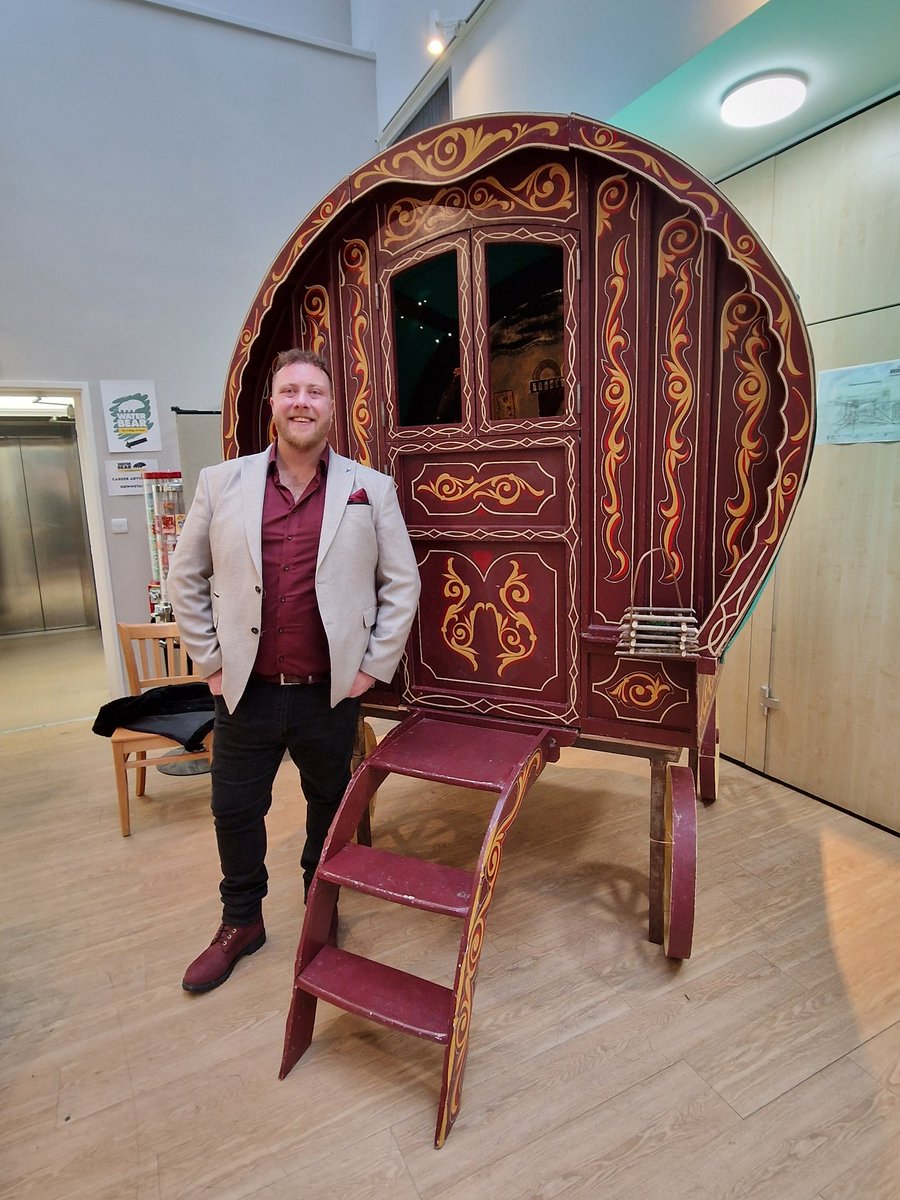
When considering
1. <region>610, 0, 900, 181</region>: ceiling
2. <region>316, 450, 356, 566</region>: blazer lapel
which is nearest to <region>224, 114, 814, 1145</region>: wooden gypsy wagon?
<region>316, 450, 356, 566</region>: blazer lapel

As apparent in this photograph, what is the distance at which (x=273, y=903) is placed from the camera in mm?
2404

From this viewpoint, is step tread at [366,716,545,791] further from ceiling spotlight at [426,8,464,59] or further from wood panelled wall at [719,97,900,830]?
ceiling spotlight at [426,8,464,59]

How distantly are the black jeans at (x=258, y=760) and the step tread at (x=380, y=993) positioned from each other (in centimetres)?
44

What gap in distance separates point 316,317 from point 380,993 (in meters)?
2.07

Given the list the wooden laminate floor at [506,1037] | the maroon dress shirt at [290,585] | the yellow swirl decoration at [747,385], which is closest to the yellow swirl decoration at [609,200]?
the yellow swirl decoration at [747,385]

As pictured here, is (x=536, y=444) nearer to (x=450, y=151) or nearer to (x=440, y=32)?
(x=450, y=151)

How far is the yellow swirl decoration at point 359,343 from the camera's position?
2.18 metres

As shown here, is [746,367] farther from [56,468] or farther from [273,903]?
[56,468]

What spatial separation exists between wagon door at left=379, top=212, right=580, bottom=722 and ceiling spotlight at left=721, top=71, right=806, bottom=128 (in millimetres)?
1128

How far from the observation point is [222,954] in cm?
204

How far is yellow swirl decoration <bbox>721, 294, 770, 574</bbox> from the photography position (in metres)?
1.75

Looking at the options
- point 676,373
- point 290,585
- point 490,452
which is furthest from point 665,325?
point 290,585

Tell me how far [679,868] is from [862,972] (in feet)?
2.15

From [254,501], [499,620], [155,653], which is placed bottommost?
[155,653]
